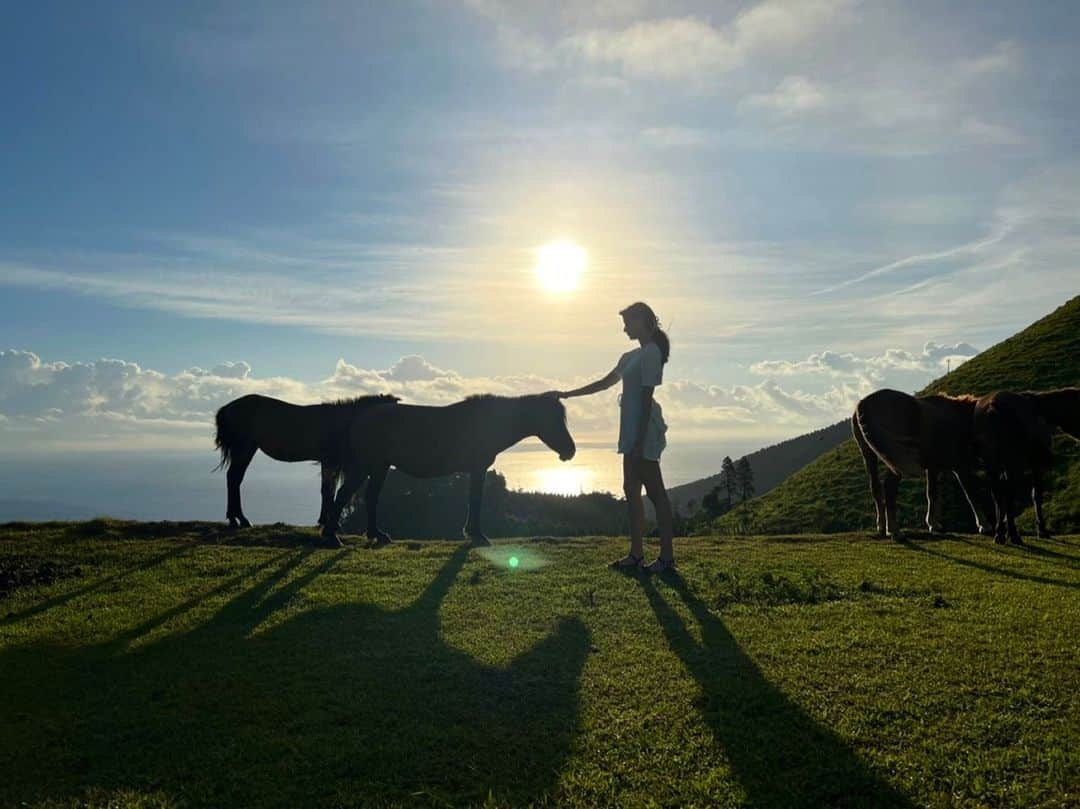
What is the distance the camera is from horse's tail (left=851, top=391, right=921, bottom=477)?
13789 mm

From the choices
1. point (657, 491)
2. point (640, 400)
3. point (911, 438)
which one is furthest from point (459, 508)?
point (640, 400)

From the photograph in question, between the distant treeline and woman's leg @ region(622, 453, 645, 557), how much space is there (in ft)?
77.2

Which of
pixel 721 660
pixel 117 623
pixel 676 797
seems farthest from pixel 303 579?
pixel 676 797

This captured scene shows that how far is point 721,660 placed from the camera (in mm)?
6160

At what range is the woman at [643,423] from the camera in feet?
31.5

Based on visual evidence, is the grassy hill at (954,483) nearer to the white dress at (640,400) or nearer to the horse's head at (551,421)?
the horse's head at (551,421)

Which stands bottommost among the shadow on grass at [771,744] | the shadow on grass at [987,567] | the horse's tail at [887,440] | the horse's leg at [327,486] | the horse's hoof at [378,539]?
the shadow on grass at [771,744]

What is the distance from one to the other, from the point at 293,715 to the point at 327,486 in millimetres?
11001

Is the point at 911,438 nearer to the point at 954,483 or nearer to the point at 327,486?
the point at 954,483

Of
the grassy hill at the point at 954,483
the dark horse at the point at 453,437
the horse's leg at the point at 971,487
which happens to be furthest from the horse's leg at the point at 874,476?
the grassy hill at the point at 954,483

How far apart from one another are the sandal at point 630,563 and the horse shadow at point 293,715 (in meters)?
3.02

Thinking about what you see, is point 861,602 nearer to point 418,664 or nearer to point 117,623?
point 418,664

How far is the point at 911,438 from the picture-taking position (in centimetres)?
1399

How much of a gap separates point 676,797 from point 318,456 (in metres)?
12.7
